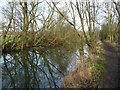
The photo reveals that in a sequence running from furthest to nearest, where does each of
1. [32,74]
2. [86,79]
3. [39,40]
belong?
1. [39,40]
2. [32,74]
3. [86,79]

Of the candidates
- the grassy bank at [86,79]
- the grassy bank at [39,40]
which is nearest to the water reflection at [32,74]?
the grassy bank at [86,79]

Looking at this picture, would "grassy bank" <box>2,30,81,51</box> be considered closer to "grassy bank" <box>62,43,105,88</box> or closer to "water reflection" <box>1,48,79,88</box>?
Answer: "water reflection" <box>1,48,79,88</box>

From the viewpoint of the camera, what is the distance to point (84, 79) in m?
6.46

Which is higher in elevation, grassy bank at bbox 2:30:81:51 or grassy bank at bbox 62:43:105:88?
grassy bank at bbox 2:30:81:51

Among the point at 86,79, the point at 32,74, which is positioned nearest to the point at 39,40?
the point at 32,74

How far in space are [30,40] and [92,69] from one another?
29.8ft

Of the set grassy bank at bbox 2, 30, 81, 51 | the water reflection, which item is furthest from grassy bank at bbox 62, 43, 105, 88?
grassy bank at bbox 2, 30, 81, 51

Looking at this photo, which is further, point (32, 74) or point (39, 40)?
point (39, 40)

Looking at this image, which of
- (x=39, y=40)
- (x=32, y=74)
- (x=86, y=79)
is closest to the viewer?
(x=86, y=79)

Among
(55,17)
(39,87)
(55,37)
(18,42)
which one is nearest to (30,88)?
(39,87)

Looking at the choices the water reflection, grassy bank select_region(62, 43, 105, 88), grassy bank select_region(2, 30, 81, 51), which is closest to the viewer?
grassy bank select_region(62, 43, 105, 88)

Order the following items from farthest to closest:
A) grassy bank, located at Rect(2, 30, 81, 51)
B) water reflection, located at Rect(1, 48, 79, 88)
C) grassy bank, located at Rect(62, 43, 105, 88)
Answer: grassy bank, located at Rect(2, 30, 81, 51) → water reflection, located at Rect(1, 48, 79, 88) → grassy bank, located at Rect(62, 43, 105, 88)

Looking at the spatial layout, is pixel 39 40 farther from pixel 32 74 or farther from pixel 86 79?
pixel 86 79

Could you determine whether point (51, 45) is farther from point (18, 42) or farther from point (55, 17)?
point (18, 42)
